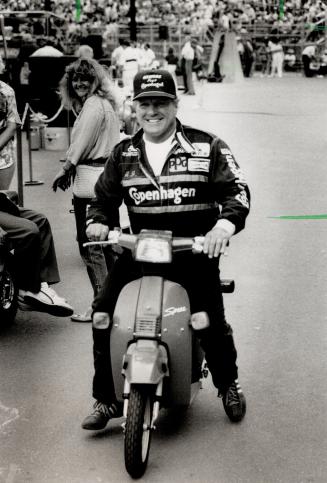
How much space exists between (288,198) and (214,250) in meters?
8.10

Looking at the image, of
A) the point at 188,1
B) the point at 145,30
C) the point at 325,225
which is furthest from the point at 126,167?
the point at 188,1

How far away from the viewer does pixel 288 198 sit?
12242 mm

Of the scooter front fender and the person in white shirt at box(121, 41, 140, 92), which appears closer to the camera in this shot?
the scooter front fender

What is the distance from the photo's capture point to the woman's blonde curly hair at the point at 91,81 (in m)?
7.07

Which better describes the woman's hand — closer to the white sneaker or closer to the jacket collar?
the white sneaker

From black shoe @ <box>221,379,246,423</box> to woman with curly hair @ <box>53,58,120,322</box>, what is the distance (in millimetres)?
2222

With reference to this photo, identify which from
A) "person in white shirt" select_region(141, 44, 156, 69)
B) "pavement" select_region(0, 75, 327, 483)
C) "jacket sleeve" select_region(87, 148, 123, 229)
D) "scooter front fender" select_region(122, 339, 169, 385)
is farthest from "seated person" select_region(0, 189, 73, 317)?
"person in white shirt" select_region(141, 44, 156, 69)

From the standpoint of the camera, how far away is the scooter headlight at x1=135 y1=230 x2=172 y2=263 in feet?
14.0

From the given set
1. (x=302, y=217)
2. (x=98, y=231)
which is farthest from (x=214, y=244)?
(x=302, y=217)

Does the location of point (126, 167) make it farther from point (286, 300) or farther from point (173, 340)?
point (286, 300)

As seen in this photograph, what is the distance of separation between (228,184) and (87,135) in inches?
103

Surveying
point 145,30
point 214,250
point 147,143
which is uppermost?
point 147,143

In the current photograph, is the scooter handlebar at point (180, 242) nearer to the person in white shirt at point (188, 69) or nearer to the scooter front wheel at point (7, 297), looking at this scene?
the scooter front wheel at point (7, 297)

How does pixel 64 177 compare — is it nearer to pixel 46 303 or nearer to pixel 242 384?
pixel 46 303
